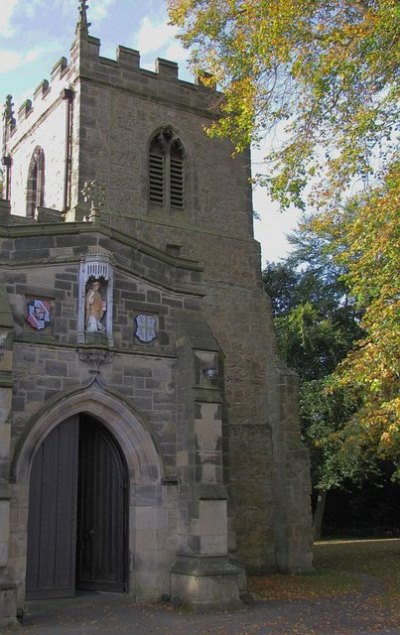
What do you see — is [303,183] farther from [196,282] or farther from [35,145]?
[35,145]

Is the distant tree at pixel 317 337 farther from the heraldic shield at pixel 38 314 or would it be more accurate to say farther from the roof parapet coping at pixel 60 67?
the heraldic shield at pixel 38 314

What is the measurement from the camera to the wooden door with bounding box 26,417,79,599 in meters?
12.3

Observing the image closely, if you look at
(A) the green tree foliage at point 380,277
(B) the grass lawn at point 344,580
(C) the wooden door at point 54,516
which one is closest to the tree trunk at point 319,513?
(B) the grass lawn at point 344,580

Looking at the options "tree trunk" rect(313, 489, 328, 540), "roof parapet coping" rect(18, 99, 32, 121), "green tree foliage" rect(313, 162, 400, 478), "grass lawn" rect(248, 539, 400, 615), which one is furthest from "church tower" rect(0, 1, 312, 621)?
"tree trunk" rect(313, 489, 328, 540)

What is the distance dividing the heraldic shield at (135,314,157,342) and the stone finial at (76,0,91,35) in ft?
36.1

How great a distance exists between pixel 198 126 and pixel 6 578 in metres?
14.9

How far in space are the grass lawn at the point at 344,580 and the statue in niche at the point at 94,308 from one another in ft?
19.4

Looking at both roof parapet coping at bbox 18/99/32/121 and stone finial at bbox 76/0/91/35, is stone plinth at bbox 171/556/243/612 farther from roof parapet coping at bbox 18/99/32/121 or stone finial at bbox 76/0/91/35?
roof parapet coping at bbox 18/99/32/121

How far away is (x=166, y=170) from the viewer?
831 inches

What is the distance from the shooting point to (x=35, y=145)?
2269 centimetres

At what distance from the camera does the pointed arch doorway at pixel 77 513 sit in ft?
40.7

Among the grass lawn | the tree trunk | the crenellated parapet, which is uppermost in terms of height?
the crenellated parapet

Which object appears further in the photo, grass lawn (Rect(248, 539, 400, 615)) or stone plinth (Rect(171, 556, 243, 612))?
grass lawn (Rect(248, 539, 400, 615))

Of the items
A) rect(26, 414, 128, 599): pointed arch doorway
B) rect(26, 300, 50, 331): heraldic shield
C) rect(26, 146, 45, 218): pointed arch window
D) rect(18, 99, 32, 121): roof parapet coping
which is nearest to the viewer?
rect(26, 300, 50, 331): heraldic shield
